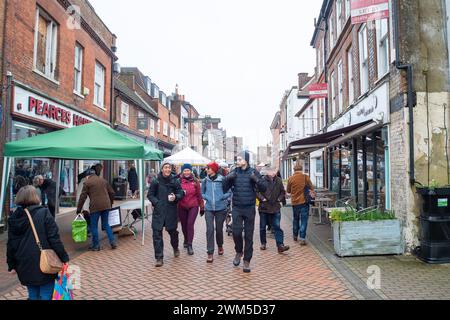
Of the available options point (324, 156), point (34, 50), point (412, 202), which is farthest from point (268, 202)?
point (324, 156)

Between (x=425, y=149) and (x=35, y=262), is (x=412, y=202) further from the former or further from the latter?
(x=35, y=262)

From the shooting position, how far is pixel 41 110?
10844 mm

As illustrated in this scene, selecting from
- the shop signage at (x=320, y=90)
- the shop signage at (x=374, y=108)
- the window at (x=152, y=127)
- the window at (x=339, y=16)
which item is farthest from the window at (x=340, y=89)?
the window at (x=152, y=127)

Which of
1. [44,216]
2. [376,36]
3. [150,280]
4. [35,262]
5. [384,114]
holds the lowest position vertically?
[150,280]

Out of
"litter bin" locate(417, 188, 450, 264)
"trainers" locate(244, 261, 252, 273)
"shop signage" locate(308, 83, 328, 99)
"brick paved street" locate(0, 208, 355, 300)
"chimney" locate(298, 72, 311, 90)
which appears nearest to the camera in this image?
"brick paved street" locate(0, 208, 355, 300)

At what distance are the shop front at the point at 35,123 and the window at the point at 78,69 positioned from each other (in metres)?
1.16

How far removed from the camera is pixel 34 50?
10750mm

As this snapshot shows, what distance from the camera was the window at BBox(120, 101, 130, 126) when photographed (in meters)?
21.0

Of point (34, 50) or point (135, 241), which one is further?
point (34, 50)

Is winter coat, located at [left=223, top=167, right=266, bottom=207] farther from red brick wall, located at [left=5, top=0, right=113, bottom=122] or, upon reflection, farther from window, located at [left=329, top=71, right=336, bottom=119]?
window, located at [left=329, top=71, right=336, bottom=119]

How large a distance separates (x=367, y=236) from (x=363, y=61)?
20.8ft

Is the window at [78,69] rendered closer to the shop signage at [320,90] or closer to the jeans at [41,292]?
the shop signage at [320,90]

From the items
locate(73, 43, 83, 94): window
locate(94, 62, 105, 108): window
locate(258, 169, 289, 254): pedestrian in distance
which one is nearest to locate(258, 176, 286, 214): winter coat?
locate(258, 169, 289, 254): pedestrian in distance

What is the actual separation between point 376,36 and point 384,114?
2696 mm
